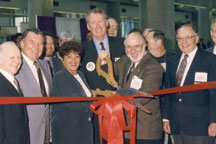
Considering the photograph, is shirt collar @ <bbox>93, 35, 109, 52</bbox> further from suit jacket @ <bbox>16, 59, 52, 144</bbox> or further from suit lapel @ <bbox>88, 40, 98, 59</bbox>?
suit jacket @ <bbox>16, 59, 52, 144</bbox>

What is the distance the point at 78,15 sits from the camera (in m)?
22.8

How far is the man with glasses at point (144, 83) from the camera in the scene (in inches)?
113

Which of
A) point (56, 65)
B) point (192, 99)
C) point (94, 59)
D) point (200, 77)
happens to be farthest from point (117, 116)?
point (56, 65)

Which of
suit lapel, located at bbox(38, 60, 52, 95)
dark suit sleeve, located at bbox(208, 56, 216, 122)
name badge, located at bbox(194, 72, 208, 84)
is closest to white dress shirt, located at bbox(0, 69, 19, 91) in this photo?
suit lapel, located at bbox(38, 60, 52, 95)

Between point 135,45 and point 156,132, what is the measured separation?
3.15ft

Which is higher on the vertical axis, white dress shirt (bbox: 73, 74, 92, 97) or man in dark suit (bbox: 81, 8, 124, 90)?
man in dark suit (bbox: 81, 8, 124, 90)

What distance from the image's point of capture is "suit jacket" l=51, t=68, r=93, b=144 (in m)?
3.01

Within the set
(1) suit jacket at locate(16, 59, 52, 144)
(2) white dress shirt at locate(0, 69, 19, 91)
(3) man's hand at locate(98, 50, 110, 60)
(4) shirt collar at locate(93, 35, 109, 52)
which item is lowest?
(1) suit jacket at locate(16, 59, 52, 144)

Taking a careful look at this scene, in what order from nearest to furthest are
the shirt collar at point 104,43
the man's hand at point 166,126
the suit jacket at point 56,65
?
1. the man's hand at point 166,126
2. the shirt collar at point 104,43
3. the suit jacket at point 56,65

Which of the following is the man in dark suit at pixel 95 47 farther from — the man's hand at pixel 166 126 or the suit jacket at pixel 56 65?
the man's hand at pixel 166 126

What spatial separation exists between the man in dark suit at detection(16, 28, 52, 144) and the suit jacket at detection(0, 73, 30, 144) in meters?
0.41

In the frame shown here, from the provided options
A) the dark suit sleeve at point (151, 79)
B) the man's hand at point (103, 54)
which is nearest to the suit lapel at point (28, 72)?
the man's hand at point (103, 54)

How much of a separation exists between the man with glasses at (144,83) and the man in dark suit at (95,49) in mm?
503

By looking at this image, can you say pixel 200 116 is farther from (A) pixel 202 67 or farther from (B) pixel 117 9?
(B) pixel 117 9
